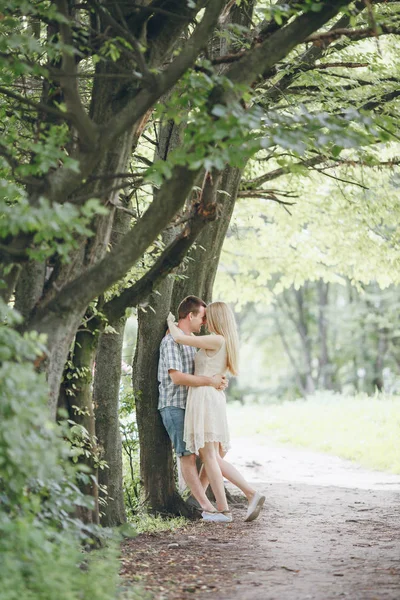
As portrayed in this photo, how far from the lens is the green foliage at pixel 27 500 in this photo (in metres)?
3.81

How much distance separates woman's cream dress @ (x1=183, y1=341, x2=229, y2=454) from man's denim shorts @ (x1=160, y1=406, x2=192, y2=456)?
11 cm

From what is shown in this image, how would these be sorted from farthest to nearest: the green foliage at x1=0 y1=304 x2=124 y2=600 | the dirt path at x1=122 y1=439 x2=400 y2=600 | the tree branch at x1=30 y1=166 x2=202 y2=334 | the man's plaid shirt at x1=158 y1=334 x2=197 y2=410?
1. the man's plaid shirt at x1=158 y1=334 x2=197 y2=410
2. the dirt path at x1=122 y1=439 x2=400 y2=600
3. the tree branch at x1=30 y1=166 x2=202 y2=334
4. the green foliage at x1=0 y1=304 x2=124 y2=600

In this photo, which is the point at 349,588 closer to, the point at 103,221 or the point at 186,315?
the point at 103,221

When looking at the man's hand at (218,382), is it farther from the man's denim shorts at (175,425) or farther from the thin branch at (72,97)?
the thin branch at (72,97)

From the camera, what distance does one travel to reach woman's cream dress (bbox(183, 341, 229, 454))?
8055mm

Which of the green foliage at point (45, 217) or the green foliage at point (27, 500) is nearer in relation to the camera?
the green foliage at point (27, 500)

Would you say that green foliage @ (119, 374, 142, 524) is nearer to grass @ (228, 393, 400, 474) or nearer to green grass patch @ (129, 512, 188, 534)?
green grass patch @ (129, 512, 188, 534)

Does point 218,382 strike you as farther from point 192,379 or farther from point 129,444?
point 129,444

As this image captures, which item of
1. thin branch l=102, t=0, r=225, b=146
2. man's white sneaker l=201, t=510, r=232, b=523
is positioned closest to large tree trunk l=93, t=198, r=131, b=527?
man's white sneaker l=201, t=510, r=232, b=523

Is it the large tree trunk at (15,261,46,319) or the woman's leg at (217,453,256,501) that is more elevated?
the large tree trunk at (15,261,46,319)

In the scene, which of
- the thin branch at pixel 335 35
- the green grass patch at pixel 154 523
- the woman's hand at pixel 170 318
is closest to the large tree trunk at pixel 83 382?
the green grass patch at pixel 154 523

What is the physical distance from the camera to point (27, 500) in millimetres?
4352

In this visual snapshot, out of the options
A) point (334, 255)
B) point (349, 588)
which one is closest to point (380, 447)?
point (334, 255)

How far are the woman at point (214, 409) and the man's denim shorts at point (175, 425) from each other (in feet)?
0.42
